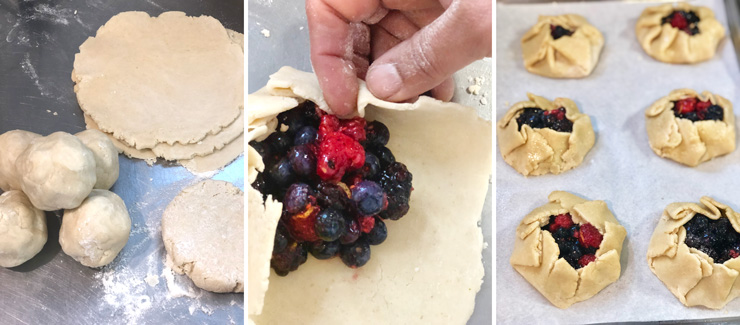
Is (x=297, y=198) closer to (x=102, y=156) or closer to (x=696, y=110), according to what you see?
(x=102, y=156)

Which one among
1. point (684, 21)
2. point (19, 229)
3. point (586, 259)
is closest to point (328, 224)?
point (586, 259)

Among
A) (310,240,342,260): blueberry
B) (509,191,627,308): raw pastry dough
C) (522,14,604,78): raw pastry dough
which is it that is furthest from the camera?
(522,14,604,78): raw pastry dough

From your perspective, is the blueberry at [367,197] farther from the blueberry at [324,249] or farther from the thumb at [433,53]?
the thumb at [433,53]

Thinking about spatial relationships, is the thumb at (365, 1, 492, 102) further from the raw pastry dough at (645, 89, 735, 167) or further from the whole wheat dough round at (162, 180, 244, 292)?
the raw pastry dough at (645, 89, 735, 167)

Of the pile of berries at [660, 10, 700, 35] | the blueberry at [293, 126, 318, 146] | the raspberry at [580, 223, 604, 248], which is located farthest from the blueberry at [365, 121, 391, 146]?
the pile of berries at [660, 10, 700, 35]

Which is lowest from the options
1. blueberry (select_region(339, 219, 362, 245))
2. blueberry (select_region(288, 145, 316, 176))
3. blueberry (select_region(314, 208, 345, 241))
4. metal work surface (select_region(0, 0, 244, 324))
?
metal work surface (select_region(0, 0, 244, 324))

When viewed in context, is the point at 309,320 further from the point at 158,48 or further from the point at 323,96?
the point at 158,48

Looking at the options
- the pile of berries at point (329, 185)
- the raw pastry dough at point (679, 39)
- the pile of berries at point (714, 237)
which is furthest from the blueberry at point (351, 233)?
the raw pastry dough at point (679, 39)
